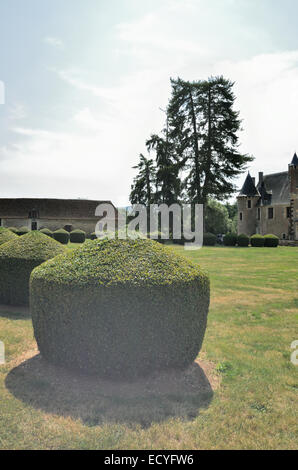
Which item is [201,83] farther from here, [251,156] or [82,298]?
[82,298]

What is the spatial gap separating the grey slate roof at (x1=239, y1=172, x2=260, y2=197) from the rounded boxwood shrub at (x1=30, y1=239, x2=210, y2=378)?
4295cm

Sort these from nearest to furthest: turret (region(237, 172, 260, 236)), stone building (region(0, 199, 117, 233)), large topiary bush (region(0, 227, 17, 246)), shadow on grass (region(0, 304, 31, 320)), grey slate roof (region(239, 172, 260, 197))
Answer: shadow on grass (region(0, 304, 31, 320))
large topiary bush (region(0, 227, 17, 246))
turret (region(237, 172, 260, 236))
grey slate roof (region(239, 172, 260, 197))
stone building (region(0, 199, 117, 233))

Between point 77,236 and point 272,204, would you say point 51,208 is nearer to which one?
point 77,236

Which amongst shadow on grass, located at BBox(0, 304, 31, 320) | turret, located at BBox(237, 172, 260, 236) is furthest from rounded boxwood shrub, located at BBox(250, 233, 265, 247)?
shadow on grass, located at BBox(0, 304, 31, 320)

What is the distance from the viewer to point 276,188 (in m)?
43.7

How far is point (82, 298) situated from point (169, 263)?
1252 millimetres

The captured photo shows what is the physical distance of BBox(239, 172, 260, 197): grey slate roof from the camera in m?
44.7

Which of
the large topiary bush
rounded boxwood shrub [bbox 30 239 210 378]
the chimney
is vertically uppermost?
the chimney

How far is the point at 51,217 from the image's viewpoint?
4959cm

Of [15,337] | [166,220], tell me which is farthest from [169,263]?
[166,220]

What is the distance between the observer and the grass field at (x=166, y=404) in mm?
2984

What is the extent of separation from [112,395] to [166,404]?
644 millimetres

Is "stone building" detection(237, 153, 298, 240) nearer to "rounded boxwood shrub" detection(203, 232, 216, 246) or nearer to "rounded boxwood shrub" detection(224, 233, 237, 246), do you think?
"rounded boxwood shrub" detection(224, 233, 237, 246)

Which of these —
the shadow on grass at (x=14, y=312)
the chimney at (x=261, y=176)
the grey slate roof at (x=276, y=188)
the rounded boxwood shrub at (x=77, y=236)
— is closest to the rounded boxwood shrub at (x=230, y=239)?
the grey slate roof at (x=276, y=188)
